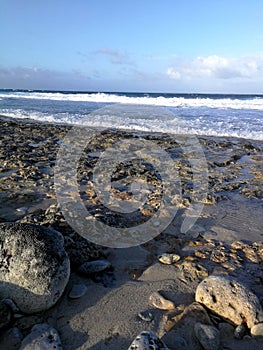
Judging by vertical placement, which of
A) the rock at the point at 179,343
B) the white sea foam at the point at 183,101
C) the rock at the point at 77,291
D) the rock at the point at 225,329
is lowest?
the rock at the point at 179,343

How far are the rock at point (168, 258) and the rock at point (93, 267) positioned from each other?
1.93ft

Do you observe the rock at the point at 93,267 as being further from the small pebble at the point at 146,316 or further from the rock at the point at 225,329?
the rock at the point at 225,329

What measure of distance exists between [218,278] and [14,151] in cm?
635

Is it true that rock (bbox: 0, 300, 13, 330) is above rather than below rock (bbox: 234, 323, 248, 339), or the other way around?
above

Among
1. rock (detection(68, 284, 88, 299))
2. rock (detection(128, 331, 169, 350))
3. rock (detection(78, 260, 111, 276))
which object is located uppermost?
rock (detection(128, 331, 169, 350))

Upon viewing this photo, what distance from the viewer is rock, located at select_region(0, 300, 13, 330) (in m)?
2.14

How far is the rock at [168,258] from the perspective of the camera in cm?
313

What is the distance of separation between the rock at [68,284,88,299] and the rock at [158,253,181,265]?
0.91 m

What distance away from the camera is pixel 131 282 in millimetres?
2811

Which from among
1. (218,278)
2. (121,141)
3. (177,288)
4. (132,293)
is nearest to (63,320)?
(132,293)

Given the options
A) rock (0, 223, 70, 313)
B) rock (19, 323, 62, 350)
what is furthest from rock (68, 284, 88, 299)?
rock (19, 323, 62, 350)

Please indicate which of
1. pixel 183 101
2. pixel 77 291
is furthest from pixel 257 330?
pixel 183 101

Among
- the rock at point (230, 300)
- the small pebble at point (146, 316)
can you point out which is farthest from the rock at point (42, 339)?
the rock at point (230, 300)

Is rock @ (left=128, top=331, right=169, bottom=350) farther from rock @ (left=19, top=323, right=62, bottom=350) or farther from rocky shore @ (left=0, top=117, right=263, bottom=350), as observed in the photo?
rock @ (left=19, top=323, right=62, bottom=350)
